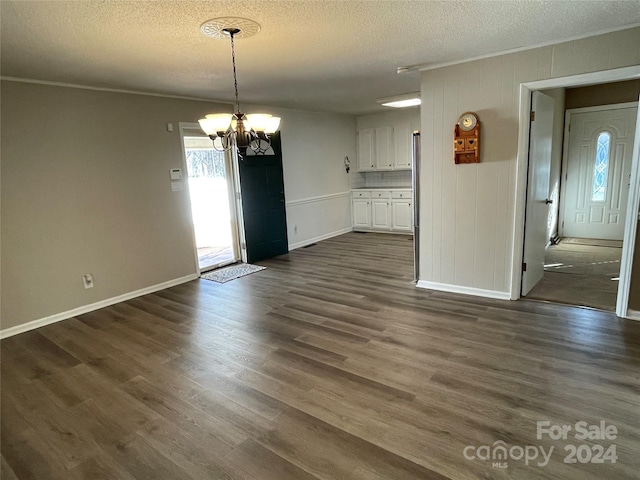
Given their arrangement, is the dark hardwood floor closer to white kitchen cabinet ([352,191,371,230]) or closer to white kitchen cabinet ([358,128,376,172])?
white kitchen cabinet ([352,191,371,230])

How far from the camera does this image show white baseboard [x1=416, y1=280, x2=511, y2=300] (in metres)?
3.89

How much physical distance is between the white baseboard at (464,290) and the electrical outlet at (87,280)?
3727mm

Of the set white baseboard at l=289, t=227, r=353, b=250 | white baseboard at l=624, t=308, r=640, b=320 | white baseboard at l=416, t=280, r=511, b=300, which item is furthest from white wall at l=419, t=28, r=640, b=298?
white baseboard at l=289, t=227, r=353, b=250

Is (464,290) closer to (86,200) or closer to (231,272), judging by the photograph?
(231,272)

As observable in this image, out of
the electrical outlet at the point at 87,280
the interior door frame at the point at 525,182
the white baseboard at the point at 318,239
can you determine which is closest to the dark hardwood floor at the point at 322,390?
the interior door frame at the point at 525,182

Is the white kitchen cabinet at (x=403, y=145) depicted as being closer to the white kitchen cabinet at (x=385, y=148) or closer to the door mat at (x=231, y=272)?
the white kitchen cabinet at (x=385, y=148)

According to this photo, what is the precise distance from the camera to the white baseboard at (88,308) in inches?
144

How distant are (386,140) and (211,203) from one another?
3731mm

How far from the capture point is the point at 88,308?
4160 mm

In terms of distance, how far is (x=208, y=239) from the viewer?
7188 millimetres

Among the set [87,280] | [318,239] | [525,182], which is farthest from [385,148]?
[87,280]

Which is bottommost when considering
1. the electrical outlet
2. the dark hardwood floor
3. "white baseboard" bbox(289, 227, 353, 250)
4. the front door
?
the dark hardwood floor

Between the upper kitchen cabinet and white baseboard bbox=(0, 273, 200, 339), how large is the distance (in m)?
4.52

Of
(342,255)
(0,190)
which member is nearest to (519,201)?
(342,255)
